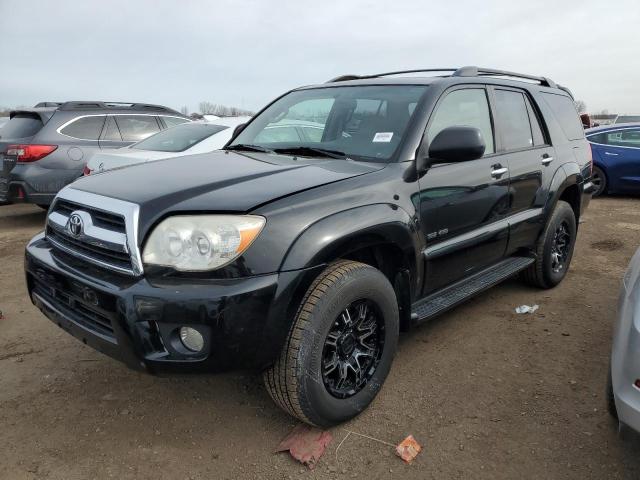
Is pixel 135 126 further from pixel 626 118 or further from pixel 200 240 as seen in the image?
pixel 626 118

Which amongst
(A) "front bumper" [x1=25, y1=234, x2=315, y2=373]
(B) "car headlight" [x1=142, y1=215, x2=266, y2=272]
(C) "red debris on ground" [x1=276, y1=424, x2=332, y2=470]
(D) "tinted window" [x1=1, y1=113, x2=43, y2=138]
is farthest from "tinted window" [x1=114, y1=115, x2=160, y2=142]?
(C) "red debris on ground" [x1=276, y1=424, x2=332, y2=470]

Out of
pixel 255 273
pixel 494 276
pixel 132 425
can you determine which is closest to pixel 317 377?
pixel 255 273

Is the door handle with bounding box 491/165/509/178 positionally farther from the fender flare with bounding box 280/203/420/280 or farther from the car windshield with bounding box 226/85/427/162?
the fender flare with bounding box 280/203/420/280

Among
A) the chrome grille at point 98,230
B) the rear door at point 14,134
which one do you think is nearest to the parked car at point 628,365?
the chrome grille at point 98,230

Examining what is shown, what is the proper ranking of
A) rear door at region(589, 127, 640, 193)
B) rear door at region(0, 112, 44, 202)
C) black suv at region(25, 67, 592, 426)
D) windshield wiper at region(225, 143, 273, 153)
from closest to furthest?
black suv at region(25, 67, 592, 426)
windshield wiper at region(225, 143, 273, 153)
rear door at region(0, 112, 44, 202)
rear door at region(589, 127, 640, 193)

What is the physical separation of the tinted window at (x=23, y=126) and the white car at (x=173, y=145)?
65.4 inches

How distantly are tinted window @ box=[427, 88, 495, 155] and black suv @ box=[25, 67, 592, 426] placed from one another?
14 millimetres

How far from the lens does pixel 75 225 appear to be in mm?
2355

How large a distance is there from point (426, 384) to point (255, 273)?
1.40 meters

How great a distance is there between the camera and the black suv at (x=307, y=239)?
203cm

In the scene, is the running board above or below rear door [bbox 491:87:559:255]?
below

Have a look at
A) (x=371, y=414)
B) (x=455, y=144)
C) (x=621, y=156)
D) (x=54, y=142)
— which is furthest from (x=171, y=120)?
(x=621, y=156)

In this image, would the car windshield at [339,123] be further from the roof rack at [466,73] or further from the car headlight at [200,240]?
the car headlight at [200,240]

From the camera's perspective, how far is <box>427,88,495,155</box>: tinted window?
301cm
